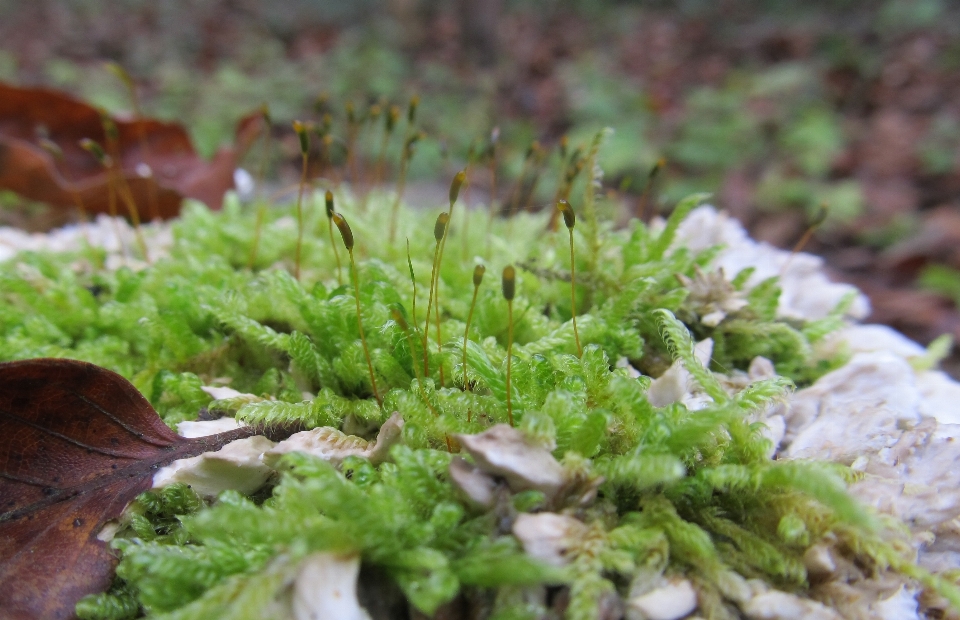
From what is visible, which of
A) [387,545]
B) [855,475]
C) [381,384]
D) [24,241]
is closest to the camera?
[387,545]

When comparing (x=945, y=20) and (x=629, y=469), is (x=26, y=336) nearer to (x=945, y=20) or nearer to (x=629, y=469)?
(x=629, y=469)

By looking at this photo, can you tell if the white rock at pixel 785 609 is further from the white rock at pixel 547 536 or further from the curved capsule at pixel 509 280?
the curved capsule at pixel 509 280

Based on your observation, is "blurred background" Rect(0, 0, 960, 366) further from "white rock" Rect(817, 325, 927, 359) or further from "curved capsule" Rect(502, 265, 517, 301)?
"curved capsule" Rect(502, 265, 517, 301)

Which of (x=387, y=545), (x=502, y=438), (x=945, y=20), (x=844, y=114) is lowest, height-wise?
(x=387, y=545)

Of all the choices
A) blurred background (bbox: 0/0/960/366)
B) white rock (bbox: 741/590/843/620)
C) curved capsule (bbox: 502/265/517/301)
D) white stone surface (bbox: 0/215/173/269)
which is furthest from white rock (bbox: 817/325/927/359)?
blurred background (bbox: 0/0/960/366)

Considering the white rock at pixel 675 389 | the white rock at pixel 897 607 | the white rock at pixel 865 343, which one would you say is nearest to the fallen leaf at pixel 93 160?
the white rock at pixel 675 389

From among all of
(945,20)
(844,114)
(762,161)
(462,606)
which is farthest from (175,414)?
(945,20)
